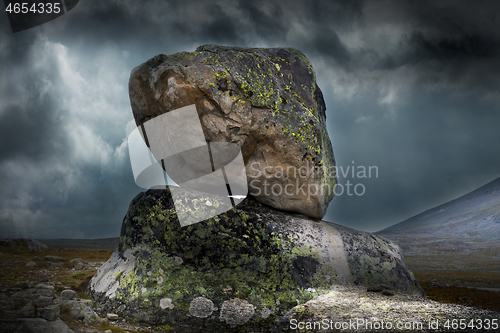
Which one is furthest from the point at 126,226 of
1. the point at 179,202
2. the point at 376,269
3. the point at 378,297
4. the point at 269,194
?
the point at 376,269

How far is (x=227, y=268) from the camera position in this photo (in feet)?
21.8

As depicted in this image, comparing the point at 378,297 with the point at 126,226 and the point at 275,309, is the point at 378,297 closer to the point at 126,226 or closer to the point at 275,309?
the point at 275,309

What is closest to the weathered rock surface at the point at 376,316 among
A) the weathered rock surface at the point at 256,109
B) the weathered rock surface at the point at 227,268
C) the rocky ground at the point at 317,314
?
the rocky ground at the point at 317,314

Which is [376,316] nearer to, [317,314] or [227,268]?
[317,314]

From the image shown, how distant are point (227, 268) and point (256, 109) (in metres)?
3.94

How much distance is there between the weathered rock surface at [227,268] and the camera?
6.13 meters

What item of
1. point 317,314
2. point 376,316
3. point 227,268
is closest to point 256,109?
point 227,268

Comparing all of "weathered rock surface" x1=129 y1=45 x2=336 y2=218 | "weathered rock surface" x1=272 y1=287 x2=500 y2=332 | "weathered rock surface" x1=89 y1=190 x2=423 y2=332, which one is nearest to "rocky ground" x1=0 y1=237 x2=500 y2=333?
"weathered rock surface" x1=272 y1=287 x2=500 y2=332

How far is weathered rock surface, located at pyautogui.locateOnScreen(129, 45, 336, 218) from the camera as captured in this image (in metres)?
6.74

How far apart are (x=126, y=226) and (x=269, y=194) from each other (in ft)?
12.7

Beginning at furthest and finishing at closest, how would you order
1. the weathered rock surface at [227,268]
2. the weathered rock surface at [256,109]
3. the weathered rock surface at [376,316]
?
1. the weathered rock surface at [256,109]
2. the weathered rock surface at [227,268]
3. the weathered rock surface at [376,316]

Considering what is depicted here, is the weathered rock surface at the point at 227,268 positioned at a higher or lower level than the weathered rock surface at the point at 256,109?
lower

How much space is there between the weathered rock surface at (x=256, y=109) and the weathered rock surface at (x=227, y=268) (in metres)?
0.87

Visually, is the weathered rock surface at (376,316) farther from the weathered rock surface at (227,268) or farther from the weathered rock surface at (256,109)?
the weathered rock surface at (256,109)
